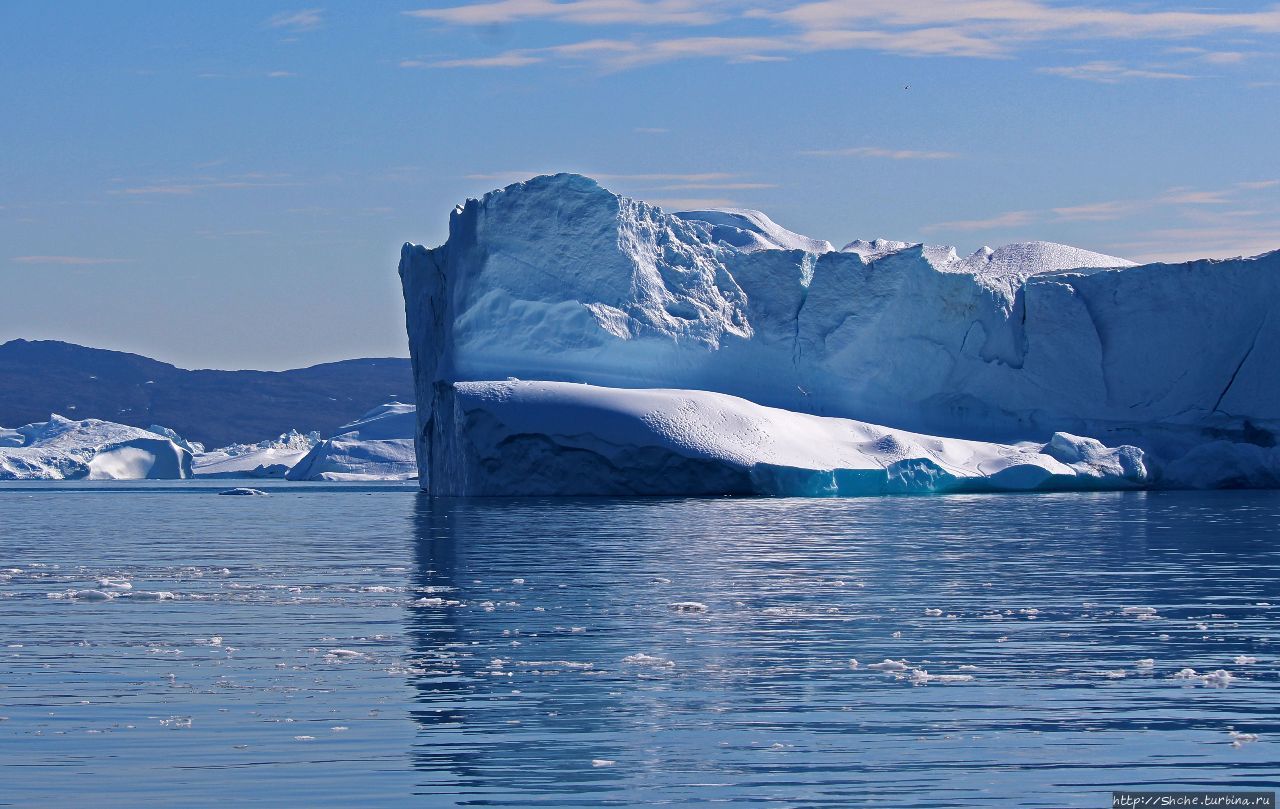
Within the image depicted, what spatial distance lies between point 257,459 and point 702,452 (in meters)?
48.7

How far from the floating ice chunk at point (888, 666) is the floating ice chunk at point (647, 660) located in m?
0.97

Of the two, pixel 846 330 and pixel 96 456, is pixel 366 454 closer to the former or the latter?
pixel 96 456

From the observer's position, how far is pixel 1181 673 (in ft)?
25.3

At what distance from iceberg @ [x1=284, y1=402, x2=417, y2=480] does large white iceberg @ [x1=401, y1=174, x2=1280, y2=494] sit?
82.4 ft

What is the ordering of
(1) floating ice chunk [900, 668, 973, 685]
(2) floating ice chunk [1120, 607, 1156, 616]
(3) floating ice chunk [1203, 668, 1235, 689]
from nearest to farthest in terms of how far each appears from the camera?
(3) floating ice chunk [1203, 668, 1235, 689], (1) floating ice chunk [900, 668, 973, 685], (2) floating ice chunk [1120, 607, 1156, 616]

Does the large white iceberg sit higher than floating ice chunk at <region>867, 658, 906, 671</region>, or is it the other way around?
the large white iceberg

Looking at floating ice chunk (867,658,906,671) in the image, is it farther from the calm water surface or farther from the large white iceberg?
the large white iceberg

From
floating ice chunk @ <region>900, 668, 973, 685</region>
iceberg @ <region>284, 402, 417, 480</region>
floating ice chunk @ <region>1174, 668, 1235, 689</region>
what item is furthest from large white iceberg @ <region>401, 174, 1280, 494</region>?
iceberg @ <region>284, 402, 417, 480</region>

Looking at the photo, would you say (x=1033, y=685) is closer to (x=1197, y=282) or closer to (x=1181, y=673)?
(x=1181, y=673)

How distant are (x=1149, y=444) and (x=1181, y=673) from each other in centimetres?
2519

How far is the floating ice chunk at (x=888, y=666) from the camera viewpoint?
7915mm

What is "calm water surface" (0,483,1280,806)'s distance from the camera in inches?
222

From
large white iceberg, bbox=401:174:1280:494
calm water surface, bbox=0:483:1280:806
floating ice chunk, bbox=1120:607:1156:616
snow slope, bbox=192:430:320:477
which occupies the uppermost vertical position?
large white iceberg, bbox=401:174:1280:494

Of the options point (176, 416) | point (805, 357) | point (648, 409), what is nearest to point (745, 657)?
point (648, 409)
